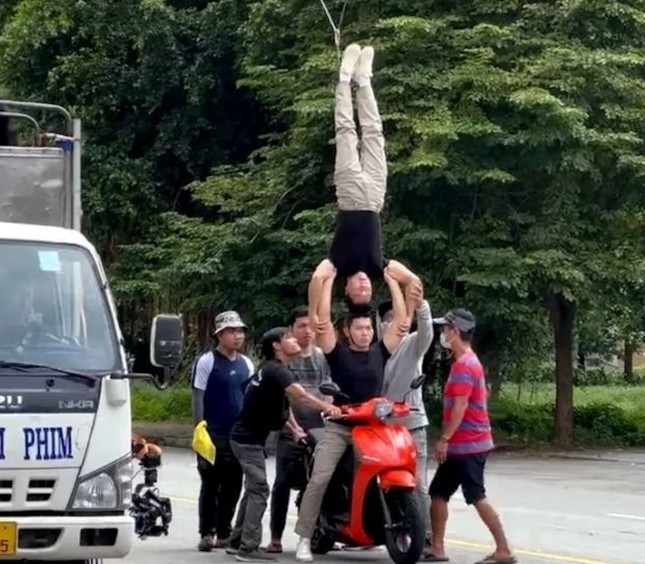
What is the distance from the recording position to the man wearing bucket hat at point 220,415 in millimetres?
12906

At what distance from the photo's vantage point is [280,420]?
1230cm

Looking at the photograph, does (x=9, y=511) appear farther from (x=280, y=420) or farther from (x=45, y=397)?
(x=280, y=420)

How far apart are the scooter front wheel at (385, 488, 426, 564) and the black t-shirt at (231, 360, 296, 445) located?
4.15 feet

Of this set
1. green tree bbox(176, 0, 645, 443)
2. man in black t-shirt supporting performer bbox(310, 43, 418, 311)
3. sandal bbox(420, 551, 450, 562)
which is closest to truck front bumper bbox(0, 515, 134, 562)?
man in black t-shirt supporting performer bbox(310, 43, 418, 311)

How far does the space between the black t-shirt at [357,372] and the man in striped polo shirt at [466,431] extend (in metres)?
0.56

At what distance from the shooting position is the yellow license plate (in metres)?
8.48

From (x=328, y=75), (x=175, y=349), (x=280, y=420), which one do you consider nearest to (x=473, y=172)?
(x=328, y=75)

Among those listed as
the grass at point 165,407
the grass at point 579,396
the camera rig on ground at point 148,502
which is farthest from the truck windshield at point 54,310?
the grass at point 165,407

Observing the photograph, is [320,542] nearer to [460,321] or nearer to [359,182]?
[460,321]

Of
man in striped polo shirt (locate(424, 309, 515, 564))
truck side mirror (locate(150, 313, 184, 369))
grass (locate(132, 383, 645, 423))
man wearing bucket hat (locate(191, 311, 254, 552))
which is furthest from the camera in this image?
grass (locate(132, 383, 645, 423))

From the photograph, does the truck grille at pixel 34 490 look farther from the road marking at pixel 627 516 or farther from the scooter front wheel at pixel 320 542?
the road marking at pixel 627 516

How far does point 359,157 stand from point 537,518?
4994 millimetres

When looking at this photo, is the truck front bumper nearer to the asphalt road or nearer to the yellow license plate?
the yellow license plate

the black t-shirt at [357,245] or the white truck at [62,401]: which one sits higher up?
the black t-shirt at [357,245]
